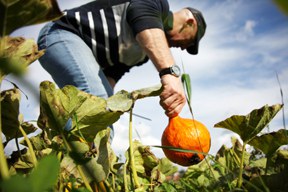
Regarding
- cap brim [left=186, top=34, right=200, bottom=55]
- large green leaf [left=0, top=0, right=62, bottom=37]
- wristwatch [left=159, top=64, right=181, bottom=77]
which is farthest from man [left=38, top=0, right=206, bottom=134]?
large green leaf [left=0, top=0, right=62, bottom=37]

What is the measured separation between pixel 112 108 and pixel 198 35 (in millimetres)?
2502

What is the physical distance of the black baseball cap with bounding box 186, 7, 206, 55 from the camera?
9.46 feet

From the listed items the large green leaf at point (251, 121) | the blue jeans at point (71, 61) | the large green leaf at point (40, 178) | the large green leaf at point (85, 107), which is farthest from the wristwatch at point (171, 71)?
the large green leaf at point (40, 178)

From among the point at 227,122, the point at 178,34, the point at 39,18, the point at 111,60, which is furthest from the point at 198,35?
the point at 39,18

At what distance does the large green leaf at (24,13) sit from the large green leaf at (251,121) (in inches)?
19.3

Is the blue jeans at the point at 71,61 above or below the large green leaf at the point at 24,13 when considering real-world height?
below

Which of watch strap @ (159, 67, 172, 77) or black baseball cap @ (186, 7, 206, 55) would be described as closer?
watch strap @ (159, 67, 172, 77)

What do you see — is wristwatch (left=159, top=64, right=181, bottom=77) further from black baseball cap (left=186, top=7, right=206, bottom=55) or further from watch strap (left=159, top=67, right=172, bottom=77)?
black baseball cap (left=186, top=7, right=206, bottom=55)

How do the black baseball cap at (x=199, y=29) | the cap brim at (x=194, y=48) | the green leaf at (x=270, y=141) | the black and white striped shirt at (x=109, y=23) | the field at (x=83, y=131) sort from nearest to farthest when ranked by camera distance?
the field at (x=83, y=131)
the green leaf at (x=270, y=141)
the black and white striped shirt at (x=109, y=23)
the black baseball cap at (x=199, y=29)
the cap brim at (x=194, y=48)

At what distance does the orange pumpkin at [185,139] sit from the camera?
1.60 metres

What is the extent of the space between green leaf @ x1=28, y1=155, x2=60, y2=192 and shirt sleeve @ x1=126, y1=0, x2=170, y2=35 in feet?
5.80

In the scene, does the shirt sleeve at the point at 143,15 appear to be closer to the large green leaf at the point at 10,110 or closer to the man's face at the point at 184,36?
the man's face at the point at 184,36

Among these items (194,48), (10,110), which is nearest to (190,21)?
(194,48)

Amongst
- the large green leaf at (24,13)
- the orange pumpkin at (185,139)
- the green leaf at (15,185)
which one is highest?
the large green leaf at (24,13)
